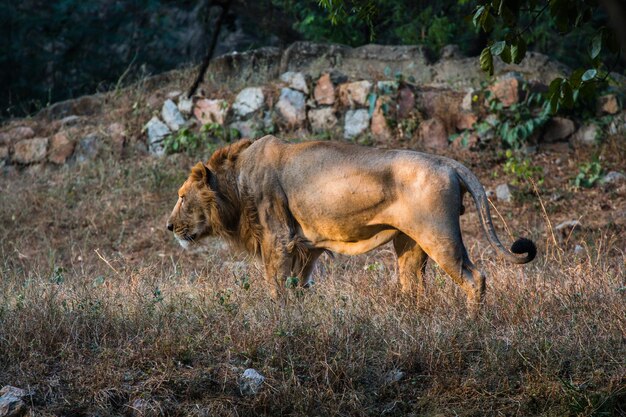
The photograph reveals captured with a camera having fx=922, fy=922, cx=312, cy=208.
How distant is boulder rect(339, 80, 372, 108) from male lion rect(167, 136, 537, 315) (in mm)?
4948

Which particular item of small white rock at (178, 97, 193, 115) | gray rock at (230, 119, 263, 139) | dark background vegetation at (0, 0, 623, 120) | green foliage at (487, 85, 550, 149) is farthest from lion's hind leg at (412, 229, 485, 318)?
dark background vegetation at (0, 0, 623, 120)

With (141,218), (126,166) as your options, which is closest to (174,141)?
(126,166)

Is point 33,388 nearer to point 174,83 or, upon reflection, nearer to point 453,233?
point 453,233

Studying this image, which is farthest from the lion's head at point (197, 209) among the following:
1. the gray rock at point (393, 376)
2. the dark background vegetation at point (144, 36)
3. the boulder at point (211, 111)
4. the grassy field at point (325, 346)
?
the dark background vegetation at point (144, 36)

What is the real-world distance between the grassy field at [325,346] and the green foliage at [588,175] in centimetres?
378

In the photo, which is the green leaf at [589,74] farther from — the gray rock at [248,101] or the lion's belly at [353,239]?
the gray rock at [248,101]

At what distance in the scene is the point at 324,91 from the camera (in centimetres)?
1257

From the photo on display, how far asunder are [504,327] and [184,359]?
2.01 metres

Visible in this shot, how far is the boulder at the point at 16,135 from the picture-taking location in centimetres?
1340

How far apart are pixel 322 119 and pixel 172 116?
7.17ft

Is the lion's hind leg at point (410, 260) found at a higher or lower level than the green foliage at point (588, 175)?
higher

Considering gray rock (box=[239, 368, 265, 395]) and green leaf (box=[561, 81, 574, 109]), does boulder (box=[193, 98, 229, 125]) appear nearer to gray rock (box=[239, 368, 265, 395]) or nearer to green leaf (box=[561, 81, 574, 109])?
gray rock (box=[239, 368, 265, 395])

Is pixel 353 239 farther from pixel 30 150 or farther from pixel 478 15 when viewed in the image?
pixel 30 150

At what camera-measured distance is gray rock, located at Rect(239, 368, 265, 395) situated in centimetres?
512
